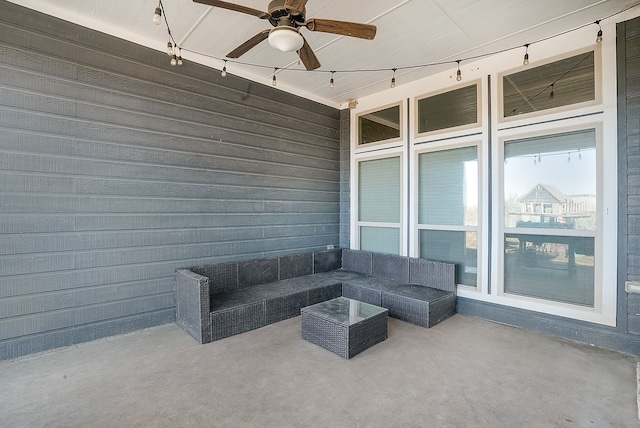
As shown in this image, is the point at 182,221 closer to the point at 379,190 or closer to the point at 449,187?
the point at 379,190

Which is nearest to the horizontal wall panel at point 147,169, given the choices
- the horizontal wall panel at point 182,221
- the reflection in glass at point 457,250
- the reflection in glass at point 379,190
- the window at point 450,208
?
the horizontal wall panel at point 182,221

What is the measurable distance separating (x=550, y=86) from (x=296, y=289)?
3.82 m

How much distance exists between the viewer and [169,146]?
366 centimetres

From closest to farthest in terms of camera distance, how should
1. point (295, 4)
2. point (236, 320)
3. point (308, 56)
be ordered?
point (295, 4) < point (308, 56) < point (236, 320)

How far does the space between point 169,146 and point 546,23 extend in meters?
4.24

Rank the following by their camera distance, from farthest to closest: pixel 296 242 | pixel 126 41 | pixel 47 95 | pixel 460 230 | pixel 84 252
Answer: pixel 296 242
pixel 460 230
pixel 126 41
pixel 84 252
pixel 47 95

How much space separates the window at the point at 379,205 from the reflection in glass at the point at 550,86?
66.6 inches

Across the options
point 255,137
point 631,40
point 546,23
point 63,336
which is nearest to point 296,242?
point 255,137

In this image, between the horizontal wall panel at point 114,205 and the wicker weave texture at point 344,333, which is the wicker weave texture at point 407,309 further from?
the horizontal wall panel at point 114,205

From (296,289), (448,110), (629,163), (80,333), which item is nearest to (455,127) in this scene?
(448,110)

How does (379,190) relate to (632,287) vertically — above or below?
above

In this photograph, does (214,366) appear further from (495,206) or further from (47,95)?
(495,206)

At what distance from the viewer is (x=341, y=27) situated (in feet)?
7.55

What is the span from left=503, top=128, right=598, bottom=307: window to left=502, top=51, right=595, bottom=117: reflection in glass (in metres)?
0.37
